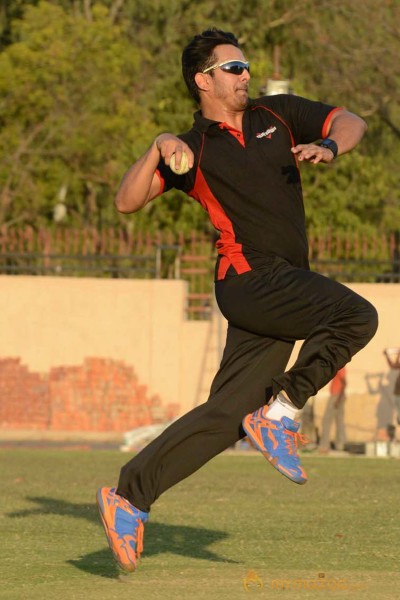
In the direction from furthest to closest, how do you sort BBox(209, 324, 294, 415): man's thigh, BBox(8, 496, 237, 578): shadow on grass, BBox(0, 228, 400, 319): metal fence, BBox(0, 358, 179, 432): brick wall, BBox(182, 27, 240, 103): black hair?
BBox(0, 358, 179, 432): brick wall
BBox(0, 228, 400, 319): metal fence
BBox(8, 496, 237, 578): shadow on grass
BBox(182, 27, 240, 103): black hair
BBox(209, 324, 294, 415): man's thigh

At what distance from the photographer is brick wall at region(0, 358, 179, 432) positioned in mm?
21578

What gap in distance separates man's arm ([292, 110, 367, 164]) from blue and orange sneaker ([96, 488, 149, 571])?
5.63ft

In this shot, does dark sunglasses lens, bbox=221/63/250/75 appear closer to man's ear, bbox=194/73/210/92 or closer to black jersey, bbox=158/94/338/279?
man's ear, bbox=194/73/210/92

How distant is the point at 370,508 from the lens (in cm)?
1030

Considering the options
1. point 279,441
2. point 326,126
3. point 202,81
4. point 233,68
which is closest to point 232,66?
point 233,68

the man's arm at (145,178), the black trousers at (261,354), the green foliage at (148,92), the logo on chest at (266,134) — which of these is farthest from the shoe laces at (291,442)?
the green foliage at (148,92)

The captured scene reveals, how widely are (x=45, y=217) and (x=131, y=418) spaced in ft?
52.8

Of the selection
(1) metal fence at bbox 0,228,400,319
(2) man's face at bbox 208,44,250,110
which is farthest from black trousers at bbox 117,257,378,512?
(1) metal fence at bbox 0,228,400,319

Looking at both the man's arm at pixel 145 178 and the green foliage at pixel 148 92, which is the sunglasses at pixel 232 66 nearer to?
the man's arm at pixel 145 178

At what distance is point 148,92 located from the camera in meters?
37.9

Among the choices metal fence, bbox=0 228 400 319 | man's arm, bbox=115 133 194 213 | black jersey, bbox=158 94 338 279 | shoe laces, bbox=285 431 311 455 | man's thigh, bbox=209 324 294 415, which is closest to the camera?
man's arm, bbox=115 133 194 213

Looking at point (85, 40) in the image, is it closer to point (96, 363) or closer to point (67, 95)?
point (67, 95)

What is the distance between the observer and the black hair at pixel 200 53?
6312 mm

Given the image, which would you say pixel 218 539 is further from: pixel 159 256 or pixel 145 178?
pixel 159 256
